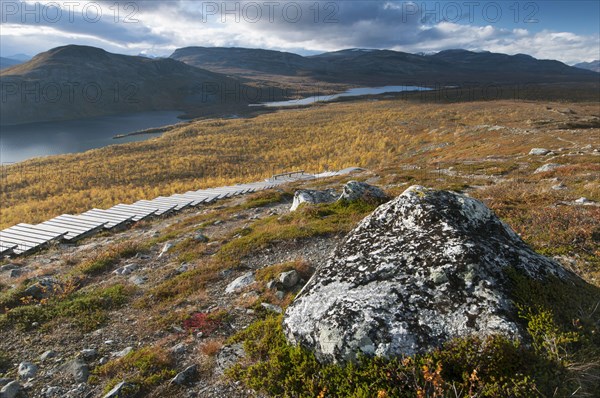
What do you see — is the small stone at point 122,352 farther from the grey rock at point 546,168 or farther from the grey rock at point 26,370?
the grey rock at point 546,168

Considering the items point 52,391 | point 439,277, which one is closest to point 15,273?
point 52,391

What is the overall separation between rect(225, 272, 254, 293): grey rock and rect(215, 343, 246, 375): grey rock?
2.54m

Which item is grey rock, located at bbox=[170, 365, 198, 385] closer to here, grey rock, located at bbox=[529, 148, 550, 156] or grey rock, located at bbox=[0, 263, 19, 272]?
grey rock, located at bbox=[0, 263, 19, 272]

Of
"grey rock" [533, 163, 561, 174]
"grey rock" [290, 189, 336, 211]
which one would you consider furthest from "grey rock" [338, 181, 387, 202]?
"grey rock" [533, 163, 561, 174]

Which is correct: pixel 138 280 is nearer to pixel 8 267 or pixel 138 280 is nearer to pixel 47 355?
pixel 47 355

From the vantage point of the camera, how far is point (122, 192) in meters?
32.8

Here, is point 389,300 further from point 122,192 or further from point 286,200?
point 122,192

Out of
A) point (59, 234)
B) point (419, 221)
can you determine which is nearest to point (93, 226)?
point (59, 234)

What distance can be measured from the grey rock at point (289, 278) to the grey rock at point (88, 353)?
396 cm

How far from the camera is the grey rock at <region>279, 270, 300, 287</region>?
26.5ft

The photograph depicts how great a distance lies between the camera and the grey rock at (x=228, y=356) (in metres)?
5.40

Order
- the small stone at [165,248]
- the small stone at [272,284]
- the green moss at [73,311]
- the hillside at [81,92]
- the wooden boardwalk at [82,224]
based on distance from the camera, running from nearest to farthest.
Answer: the green moss at [73,311]
the small stone at [272,284]
the small stone at [165,248]
the wooden boardwalk at [82,224]
the hillside at [81,92]

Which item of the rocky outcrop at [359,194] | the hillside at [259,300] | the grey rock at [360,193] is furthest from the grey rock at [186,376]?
the grey rock at [360,193]

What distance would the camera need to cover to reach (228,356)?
564cm
